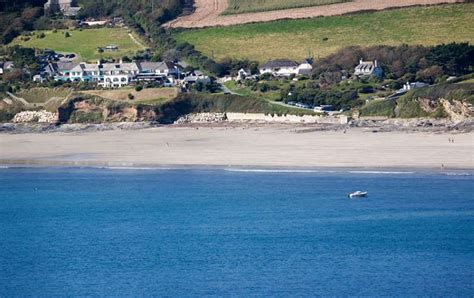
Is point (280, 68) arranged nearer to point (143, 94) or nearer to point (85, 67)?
point (143, 94)

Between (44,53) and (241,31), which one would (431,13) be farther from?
(44,53)

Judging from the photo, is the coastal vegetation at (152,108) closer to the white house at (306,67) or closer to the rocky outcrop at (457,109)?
the white house at (306,67)

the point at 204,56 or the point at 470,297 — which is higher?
the point at 470,297

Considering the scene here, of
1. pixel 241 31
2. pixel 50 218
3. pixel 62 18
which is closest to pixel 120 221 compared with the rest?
pixel 50 218

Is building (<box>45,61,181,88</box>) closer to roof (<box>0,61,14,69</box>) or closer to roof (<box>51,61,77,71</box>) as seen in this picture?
roof (<box>51,61,77,71</box>)

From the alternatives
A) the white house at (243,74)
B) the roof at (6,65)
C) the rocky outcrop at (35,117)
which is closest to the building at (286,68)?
the white house at (243,74)
